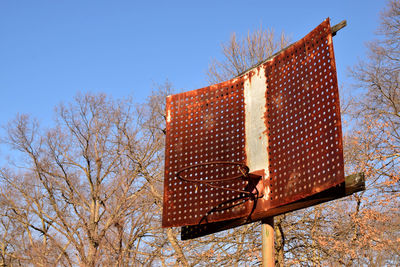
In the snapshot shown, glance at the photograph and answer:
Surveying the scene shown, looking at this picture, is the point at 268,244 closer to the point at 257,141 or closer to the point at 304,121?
the point at 257,141

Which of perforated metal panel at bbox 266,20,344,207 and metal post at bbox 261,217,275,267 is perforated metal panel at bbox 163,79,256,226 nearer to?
metal post at bbox 261,217,275,267

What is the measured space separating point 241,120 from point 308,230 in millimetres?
8788

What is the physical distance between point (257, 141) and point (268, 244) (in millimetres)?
1162

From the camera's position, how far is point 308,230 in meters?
12.9

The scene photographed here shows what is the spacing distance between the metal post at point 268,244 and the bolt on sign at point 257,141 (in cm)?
24

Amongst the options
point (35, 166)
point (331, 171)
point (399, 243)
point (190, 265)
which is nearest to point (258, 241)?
point (190, 265)

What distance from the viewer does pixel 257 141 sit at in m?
4.89

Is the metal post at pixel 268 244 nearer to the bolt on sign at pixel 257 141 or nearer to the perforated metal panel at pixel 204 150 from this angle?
the bolt on sign at pixel 257 141

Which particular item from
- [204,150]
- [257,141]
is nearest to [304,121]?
[257,141]

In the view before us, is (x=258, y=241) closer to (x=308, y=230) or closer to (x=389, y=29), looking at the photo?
(x=308, y=230)

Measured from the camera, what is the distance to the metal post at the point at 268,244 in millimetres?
4785

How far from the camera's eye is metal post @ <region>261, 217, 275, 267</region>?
4785 millimetres

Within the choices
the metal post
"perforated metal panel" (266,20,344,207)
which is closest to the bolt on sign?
"perforated metal panel" (266,20,344,207)

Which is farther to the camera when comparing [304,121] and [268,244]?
[268,244]
